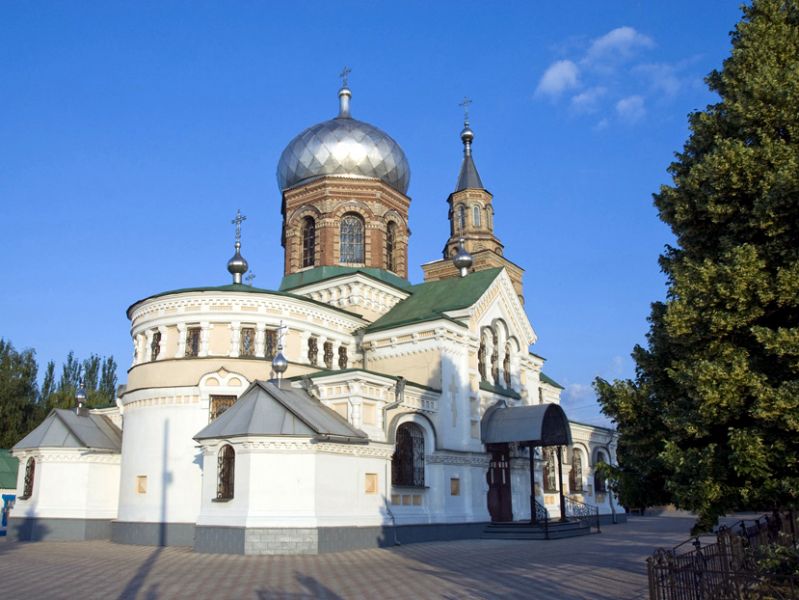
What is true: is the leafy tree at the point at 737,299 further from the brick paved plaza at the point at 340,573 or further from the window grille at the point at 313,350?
the window grille at the point at 313,350

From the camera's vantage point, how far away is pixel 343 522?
724 inches

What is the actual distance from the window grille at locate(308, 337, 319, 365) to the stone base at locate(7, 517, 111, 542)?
29.4 ft

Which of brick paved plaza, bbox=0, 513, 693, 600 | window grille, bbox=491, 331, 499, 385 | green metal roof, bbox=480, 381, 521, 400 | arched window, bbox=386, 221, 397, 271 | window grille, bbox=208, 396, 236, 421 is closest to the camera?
brick paved plaza, bbox=0, 513, 693, 600

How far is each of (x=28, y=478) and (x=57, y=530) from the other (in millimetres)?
2421

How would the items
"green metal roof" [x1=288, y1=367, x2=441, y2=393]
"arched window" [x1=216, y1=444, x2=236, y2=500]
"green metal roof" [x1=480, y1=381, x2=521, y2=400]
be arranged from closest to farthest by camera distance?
"arched window" [x1=216, y1=444, x2=236, y2=500]
"green metal roof" [x1=288, y1=367, x2=441, y2=393]
"green metal roof" [x1=480, y1=381, x2=521, y2=400]

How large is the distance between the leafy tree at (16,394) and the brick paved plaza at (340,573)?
24976 mm

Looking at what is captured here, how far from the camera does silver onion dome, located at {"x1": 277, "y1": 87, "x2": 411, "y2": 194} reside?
3036 centimetres

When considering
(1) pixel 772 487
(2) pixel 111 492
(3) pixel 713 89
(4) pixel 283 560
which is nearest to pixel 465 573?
(4) pixel 283 560

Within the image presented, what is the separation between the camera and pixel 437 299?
26.8 metres

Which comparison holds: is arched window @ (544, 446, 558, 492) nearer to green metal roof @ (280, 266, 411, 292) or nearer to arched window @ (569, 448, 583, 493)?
arched window @ (569, 448, 583, 493)

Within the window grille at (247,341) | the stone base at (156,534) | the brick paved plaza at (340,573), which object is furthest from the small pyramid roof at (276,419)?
the stone base at (156,534)

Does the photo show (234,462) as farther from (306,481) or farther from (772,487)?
(772,487)

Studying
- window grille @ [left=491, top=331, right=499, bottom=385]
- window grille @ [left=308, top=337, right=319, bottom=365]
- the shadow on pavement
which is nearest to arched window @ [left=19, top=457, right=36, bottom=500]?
the shadow on pavement

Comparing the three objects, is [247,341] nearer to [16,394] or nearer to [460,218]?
[460,218]
